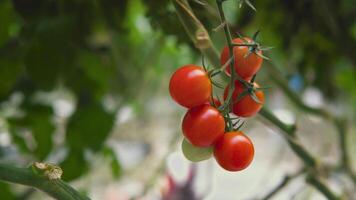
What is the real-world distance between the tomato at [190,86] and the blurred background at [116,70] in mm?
109

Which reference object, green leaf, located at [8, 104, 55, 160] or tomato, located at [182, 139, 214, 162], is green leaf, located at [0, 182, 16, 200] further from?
tomato, located at [182, 139, 214, 162]

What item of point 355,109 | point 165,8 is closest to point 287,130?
point 165,8

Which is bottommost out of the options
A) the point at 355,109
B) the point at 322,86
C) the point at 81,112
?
the point at 355,109

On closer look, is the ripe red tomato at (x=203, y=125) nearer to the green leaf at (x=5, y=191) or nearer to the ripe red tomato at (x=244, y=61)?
the ripe red tomato at (x=244, y=61)

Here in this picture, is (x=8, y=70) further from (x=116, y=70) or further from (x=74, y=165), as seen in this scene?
(x=116, y=70)

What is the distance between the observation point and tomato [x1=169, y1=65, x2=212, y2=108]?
232mm

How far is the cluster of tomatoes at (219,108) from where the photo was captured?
9.2 inches

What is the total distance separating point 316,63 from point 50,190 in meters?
0.56

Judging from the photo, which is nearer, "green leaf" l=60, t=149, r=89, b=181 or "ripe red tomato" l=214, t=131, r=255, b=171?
"ripe red tomato" l=214, t=131, r=255, b=171

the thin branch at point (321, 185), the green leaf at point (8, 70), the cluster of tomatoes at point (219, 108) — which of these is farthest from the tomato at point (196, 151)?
the green leaf at point (8, 70)

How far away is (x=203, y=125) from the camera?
234 millimetres

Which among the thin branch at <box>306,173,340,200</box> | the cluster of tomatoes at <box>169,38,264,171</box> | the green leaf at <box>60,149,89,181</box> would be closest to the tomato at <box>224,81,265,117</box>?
the cluster of tomatoes at <box>169,38,264,171</box>

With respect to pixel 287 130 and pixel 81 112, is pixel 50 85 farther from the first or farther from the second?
pixel 287 130

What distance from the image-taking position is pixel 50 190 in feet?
0.81
